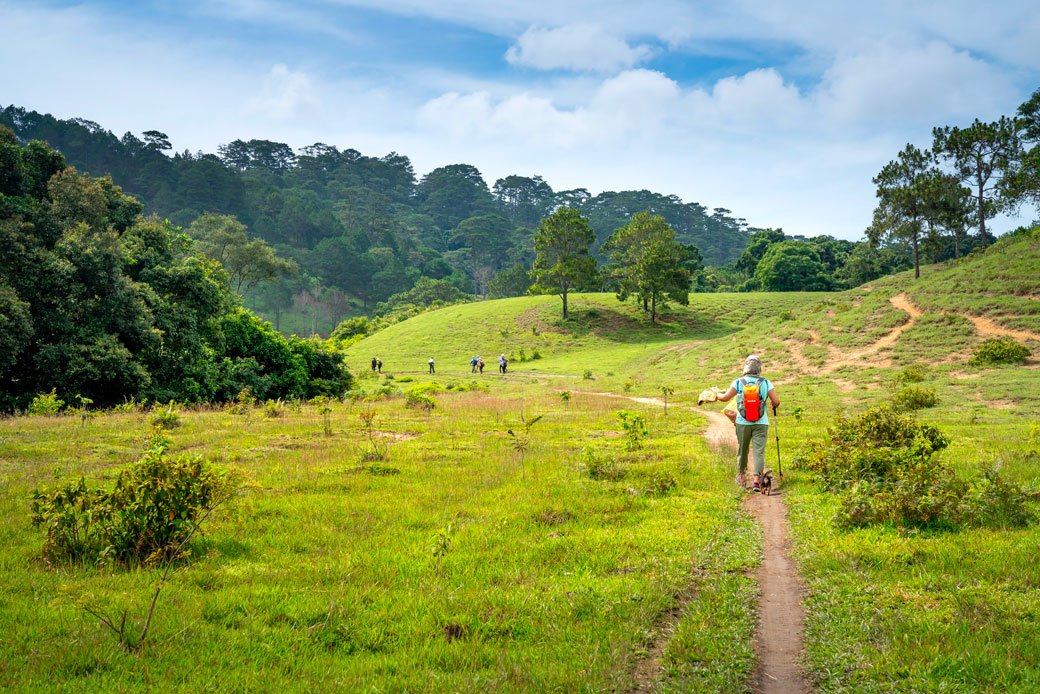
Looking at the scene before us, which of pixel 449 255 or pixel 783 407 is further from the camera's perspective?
pixel 449 255

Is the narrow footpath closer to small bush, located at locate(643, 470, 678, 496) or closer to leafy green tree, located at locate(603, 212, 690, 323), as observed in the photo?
small bush, located at locate(643, 470, 678, 496)

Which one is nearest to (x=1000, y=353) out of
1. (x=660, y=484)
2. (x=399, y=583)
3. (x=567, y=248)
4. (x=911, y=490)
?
(x=911, y=490)

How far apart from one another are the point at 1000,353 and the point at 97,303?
129 feet

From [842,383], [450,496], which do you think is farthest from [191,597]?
[842,383]

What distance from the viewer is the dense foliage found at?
19.6 m

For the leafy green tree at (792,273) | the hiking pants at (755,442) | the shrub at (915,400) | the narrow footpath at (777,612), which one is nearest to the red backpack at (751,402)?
the hiking pants at (755,442)

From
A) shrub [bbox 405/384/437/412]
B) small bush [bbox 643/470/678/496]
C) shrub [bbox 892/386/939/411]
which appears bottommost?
shrub [bbox 405/384/437/412]

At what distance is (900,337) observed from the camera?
3456 centimetres

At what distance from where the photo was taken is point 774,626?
5.14m

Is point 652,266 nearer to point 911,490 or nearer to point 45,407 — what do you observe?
point 45,407

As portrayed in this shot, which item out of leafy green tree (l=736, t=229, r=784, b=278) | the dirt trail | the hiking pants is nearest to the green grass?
the dirt trail

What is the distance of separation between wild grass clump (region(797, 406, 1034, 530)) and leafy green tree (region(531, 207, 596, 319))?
6457 centimetres

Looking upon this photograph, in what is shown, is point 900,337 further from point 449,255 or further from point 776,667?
point 449,255

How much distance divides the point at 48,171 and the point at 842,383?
3738cm
